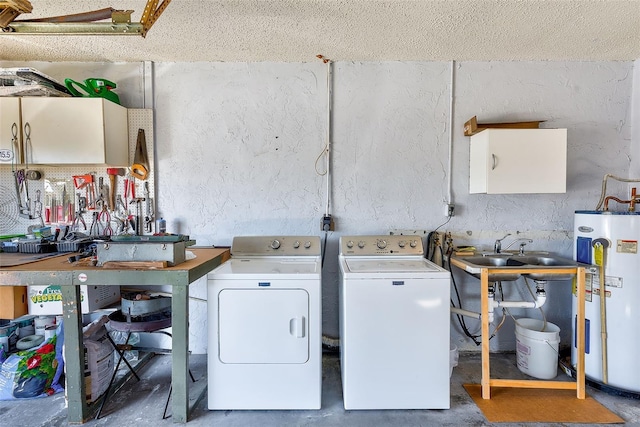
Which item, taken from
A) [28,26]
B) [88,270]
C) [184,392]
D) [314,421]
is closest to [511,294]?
[314,421]

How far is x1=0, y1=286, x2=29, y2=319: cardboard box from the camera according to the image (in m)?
1.71

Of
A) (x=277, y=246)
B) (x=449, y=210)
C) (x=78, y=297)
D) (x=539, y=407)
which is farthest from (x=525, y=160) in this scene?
(x=78, y=297)

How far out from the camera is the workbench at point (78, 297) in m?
1.62

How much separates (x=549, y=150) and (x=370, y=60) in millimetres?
1499

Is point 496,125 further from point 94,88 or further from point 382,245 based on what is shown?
point 94,88

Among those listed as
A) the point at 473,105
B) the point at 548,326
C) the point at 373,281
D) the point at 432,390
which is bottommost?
the point at 432,390

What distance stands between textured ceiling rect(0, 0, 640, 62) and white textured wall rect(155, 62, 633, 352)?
0.54 feet

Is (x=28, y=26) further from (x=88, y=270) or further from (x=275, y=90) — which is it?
(x=275, y=90)

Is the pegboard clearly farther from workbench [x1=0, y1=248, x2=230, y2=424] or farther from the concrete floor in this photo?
the concrete floor

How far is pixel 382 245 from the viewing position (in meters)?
2.35

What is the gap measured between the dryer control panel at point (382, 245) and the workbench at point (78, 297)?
1.03 metres

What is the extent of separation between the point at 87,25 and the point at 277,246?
66.2 inches

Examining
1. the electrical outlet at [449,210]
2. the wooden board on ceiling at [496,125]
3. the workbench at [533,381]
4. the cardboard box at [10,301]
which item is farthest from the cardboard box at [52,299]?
the wooden board on ceiling at [496,125]

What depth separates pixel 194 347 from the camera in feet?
8.55
